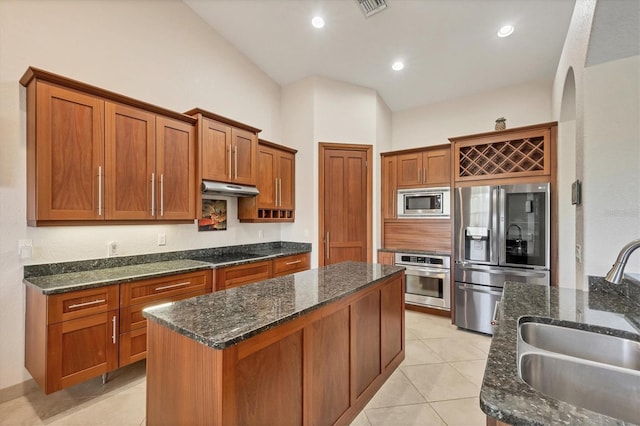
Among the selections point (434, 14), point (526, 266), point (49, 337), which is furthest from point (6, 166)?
point (526, 266)

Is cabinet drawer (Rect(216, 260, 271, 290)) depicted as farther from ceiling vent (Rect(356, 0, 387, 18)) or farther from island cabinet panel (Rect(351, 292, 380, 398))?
ceiling vent (Rect(356, 0, 387, 18))

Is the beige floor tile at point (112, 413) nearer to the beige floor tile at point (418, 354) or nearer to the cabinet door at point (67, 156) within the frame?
the cabinet door at point (67, 156)

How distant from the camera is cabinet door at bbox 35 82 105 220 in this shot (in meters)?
2.03

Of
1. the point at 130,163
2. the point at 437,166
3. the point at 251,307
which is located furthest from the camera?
the point at 437,166

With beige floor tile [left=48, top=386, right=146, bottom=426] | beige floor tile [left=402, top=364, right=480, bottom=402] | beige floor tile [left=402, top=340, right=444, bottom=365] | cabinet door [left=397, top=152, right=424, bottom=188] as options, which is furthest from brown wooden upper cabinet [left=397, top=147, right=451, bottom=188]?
beige floor tile [left=48, top=386, right=146, bottom=426]

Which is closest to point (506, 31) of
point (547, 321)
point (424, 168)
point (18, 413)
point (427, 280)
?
point (424, 168)

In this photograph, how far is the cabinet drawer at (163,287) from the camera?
2.29 metres

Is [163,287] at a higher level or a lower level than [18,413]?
higher

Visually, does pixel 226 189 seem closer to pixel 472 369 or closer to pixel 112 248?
pixel 112 248

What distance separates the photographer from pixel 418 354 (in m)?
2.90

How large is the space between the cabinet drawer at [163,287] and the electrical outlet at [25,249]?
744 millimetres

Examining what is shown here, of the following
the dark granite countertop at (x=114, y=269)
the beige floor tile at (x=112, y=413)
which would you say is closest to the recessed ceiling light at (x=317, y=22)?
the dark granite countertop at (x=114, y=269)

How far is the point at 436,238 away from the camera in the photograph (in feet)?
13.2

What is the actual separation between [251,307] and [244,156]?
7.96 ft
